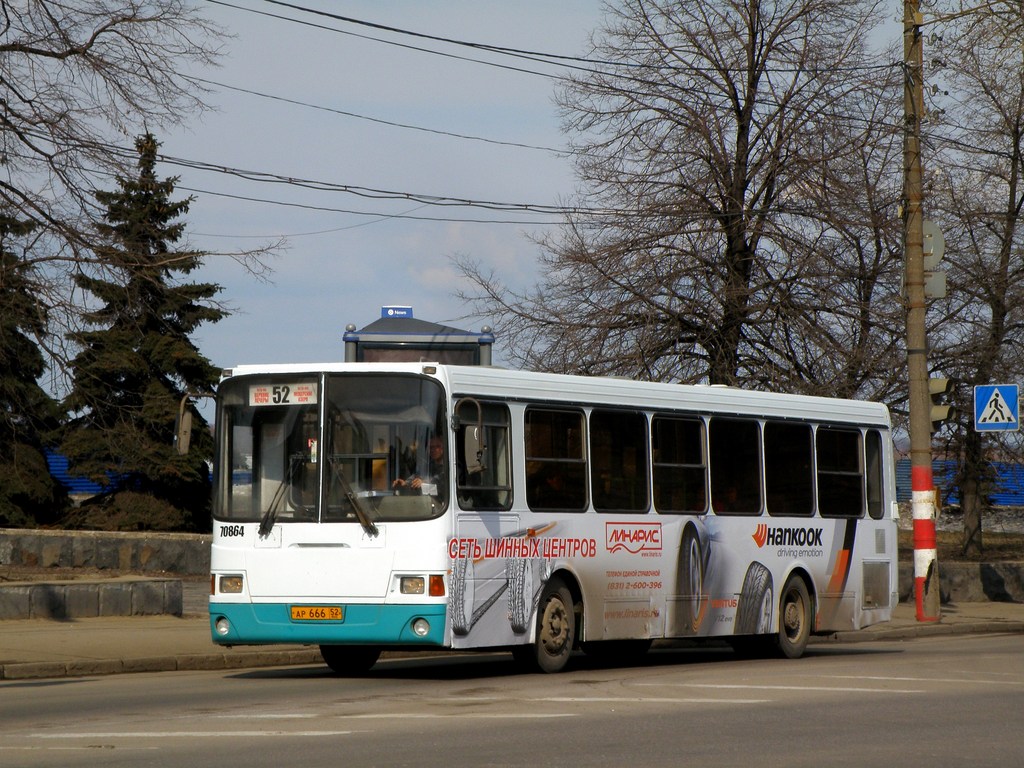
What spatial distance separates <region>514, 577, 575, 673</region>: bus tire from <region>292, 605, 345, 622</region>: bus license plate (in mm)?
1900

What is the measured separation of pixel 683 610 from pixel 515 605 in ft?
9.08

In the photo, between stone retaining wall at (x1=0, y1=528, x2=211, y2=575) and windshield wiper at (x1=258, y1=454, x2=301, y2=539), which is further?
stone retaining wall at (x1=0, y1=528, x2=211, y2=575)

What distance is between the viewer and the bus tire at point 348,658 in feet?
51.3

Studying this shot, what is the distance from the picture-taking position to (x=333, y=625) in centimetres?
1408

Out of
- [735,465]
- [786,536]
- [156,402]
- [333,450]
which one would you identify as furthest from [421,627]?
[156,402]

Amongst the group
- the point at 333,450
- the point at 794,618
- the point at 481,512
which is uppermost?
the point at 333,450

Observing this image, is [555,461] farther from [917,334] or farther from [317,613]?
[917,334]

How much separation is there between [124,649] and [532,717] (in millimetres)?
7299

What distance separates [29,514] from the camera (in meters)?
38.9

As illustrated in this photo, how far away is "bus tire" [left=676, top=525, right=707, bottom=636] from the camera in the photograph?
1675 cm

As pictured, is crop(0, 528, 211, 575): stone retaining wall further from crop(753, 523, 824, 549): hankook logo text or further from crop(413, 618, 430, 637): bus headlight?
crop(413, 618, 430, 637): bus headlight

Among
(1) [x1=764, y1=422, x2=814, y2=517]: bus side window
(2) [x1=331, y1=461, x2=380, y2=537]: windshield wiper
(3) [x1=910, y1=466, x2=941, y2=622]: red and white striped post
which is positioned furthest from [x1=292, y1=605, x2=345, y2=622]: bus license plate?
(3) [x1=910, y1=466, x2=941, y2=622]: red and white striped post

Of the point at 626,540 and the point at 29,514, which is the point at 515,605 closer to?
the point at 626,540

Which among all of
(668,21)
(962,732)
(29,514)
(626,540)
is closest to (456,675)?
(626,540)
